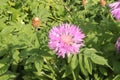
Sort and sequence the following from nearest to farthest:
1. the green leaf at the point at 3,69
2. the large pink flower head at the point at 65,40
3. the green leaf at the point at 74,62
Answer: the large pink flower head at the point at 65,40
the green leaf at the point at 74,62
the green leaf at the point at 3,69

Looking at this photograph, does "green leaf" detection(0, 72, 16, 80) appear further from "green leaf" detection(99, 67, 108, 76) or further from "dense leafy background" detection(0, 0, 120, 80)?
"green leaf" detection(99, 67, 108, 76)

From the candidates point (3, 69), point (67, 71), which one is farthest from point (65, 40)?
point (3, 69)

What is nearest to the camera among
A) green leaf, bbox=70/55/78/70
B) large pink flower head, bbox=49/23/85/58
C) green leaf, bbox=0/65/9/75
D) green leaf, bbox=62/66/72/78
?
large pink flower head, bbox=49/23/85/58

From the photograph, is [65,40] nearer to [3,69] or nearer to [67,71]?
[67,71]

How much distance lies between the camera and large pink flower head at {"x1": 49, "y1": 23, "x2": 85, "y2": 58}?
2141 millimetres

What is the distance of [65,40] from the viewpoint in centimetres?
217

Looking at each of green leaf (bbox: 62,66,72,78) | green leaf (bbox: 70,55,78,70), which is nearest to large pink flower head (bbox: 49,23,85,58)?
green leaf (bbox: 70,55,78,70)

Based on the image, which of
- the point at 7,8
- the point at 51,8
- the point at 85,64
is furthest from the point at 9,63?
the point at 51,8

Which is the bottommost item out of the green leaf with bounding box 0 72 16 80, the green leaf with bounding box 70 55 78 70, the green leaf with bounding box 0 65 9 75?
the green leaf with bounding box 0 72 16 80

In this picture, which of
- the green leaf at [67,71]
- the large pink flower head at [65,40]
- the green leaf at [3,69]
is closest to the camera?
the large pink flower head at [65,40]

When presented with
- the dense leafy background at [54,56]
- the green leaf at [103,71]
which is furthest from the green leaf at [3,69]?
the green leaf at [103,71]

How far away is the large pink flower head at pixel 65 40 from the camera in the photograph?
84.3 inches

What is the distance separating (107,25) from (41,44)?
1.83ft

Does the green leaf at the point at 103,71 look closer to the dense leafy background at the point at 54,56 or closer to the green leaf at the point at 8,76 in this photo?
the dense leafy background at the point at 54,56
